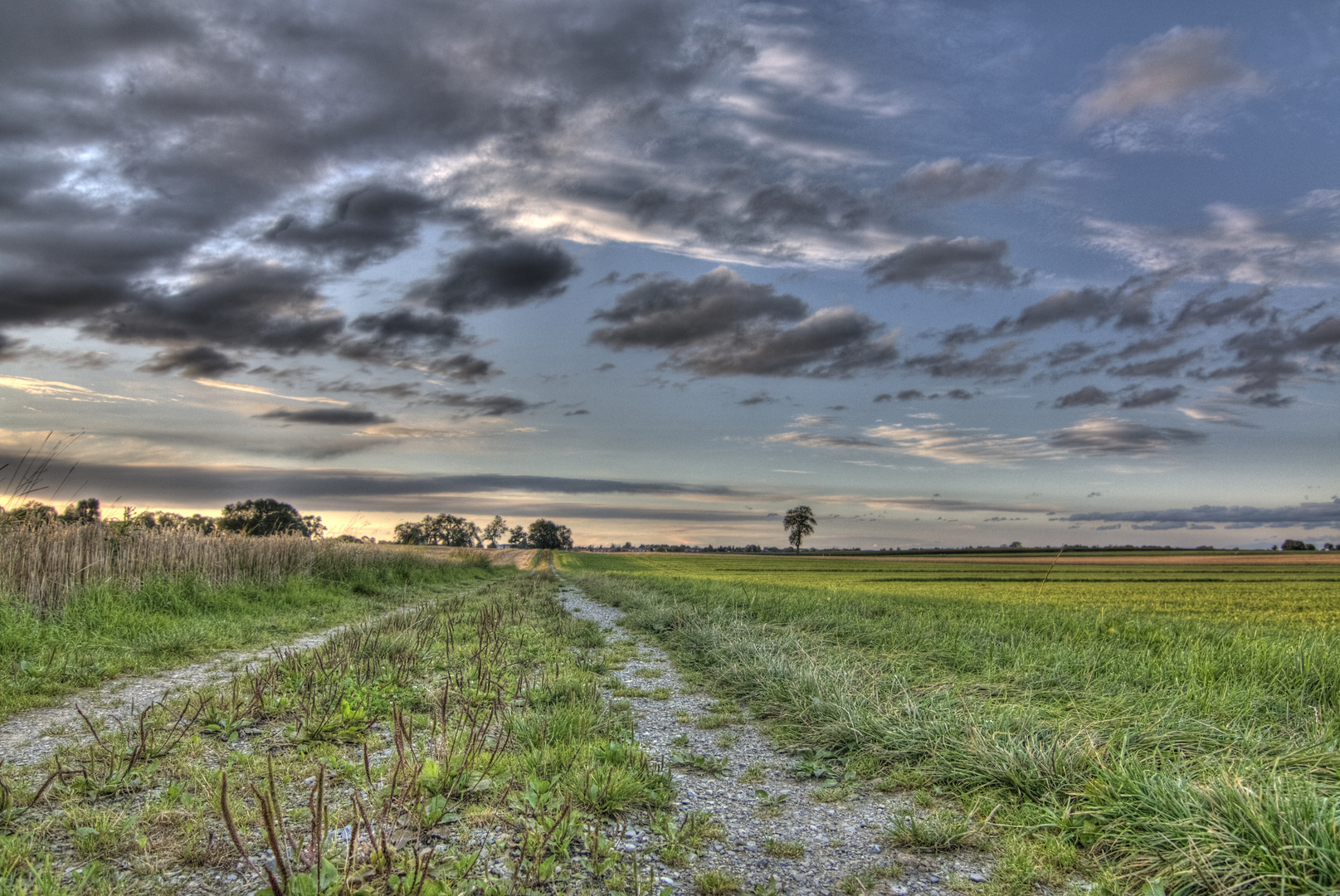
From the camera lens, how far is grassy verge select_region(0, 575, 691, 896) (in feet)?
11.1

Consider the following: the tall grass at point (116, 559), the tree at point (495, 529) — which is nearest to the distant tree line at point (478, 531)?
the tree at point (495, 529)

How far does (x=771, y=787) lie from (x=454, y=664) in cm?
541

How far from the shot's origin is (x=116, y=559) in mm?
13836

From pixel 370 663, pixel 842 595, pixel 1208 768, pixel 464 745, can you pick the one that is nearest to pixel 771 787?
pixel 464 745

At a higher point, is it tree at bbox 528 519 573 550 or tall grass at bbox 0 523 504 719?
tall grass at bbox 0 523 504 719

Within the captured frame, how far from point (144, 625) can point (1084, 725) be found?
14691 mm

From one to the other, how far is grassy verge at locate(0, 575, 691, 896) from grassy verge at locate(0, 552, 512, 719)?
2.93 meters

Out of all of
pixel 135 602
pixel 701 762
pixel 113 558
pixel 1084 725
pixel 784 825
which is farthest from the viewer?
pixel 113 558

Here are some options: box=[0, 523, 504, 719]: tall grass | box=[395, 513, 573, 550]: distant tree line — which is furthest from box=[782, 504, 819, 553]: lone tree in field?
box=[0, 523, 504, 719]: tall grass

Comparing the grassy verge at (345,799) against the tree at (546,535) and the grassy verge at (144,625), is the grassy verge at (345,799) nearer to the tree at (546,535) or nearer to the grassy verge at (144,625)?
the grassy verge at (144,625)

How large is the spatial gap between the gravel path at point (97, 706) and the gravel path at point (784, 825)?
17.5 ft

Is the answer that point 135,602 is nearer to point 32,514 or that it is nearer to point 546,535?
point 32,514

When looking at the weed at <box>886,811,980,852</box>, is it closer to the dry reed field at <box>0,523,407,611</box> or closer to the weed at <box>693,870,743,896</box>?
the weed at <box>693,870,743,896</box>

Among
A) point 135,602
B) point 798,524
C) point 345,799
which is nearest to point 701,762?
point 345,799
